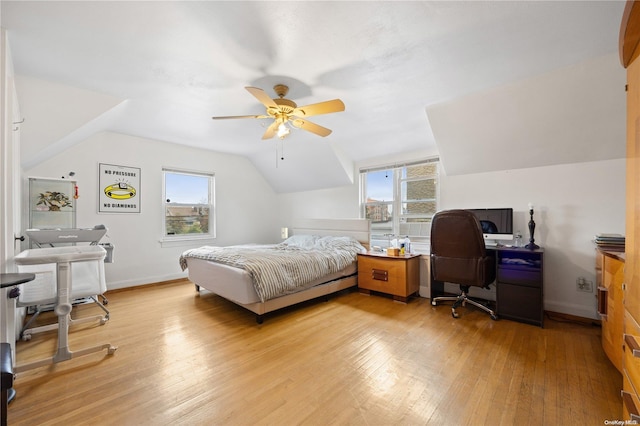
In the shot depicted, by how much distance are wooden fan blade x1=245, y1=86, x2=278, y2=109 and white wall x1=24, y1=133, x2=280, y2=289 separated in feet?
10.0

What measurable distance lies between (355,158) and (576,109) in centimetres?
296

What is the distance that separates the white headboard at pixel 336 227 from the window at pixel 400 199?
1.29 feet

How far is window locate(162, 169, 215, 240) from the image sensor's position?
182 inches

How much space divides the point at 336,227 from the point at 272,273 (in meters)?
2.22

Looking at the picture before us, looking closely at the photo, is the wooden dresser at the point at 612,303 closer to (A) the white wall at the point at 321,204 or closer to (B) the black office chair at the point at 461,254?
(B) the black office chair at the point at 461,254

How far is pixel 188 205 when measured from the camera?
4.86 m

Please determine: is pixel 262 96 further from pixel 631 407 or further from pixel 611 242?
pixel 611 242

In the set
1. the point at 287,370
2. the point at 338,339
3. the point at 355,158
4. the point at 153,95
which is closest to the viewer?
the point at 287,370

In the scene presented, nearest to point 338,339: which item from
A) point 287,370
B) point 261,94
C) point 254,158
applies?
point 287,370

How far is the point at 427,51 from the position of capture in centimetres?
206

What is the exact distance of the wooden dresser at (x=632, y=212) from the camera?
3.20ft

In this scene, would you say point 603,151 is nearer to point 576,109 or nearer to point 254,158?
point 576,109

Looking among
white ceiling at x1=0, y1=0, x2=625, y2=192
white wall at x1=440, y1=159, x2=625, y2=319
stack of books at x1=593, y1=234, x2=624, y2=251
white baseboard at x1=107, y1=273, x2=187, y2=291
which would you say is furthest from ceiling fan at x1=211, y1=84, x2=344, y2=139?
white baseboard at x1=107, y1=273, x2=187, y2=291

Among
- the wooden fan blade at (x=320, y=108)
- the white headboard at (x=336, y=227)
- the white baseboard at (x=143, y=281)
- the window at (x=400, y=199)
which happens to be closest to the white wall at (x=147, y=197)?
the white baseboard at (x=143, y=281)
